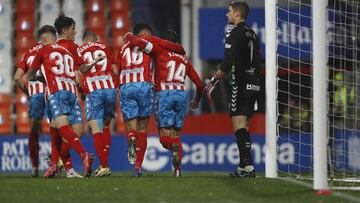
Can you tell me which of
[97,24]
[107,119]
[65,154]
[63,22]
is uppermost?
[97,24]

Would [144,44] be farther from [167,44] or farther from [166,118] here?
[166,118]

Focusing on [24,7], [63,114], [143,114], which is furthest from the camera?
[24,7]

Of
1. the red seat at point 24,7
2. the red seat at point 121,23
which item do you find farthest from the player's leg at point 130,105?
the red seat at point 24,7

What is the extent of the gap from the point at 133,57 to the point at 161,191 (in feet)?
9.92

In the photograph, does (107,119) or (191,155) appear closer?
(107,119)

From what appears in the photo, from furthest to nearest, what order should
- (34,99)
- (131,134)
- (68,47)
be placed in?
(34,99) < (68,47) < (131,134)

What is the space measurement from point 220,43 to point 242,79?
7372 mm

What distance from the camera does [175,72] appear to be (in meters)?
11.7

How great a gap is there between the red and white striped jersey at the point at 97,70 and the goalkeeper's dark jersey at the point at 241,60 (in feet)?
4.98

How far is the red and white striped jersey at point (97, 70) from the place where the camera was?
38.5 feet

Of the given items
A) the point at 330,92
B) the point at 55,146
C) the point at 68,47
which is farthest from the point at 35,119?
the point at 330,92

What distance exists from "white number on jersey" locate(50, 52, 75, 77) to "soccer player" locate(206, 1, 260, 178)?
1500 mm

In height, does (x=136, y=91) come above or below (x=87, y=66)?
below

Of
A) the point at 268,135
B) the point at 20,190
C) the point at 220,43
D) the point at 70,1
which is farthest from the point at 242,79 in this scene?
the point at 70,1
